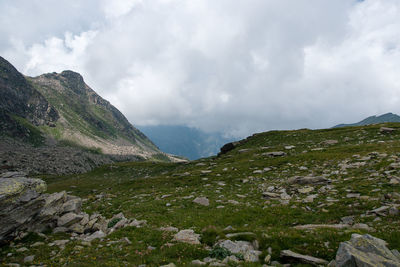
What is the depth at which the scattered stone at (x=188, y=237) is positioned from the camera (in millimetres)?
12645

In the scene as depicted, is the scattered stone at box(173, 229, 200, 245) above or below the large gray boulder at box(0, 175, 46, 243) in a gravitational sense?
below

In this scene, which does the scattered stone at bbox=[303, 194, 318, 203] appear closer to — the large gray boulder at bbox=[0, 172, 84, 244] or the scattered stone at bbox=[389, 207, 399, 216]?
the scattered stone at bbox=[389, 207, 399, 216]

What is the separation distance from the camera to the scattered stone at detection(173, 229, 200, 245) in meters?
12.6

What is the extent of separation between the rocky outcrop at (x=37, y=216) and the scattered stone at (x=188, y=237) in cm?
521

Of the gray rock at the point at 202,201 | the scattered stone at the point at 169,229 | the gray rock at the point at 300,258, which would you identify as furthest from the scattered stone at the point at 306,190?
the scattered stone at the point at 169,229

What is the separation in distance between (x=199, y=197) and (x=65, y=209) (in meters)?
13.6

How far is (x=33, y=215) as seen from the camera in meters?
17.5

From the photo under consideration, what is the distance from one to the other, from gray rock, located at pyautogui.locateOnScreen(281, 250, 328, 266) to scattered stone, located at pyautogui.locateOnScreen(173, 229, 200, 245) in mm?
4891

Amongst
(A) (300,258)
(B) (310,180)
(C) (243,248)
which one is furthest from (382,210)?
(B) (310,180)

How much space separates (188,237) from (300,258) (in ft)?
21.4

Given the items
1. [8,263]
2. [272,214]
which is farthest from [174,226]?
[8,263]

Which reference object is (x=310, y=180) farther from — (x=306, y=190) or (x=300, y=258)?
(x=300, y=258)

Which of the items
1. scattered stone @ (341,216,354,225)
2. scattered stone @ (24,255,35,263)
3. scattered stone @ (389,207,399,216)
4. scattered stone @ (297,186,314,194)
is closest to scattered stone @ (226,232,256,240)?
scattered stone @ (341,216,354,225)

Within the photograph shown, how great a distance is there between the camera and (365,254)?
7.96 metres
